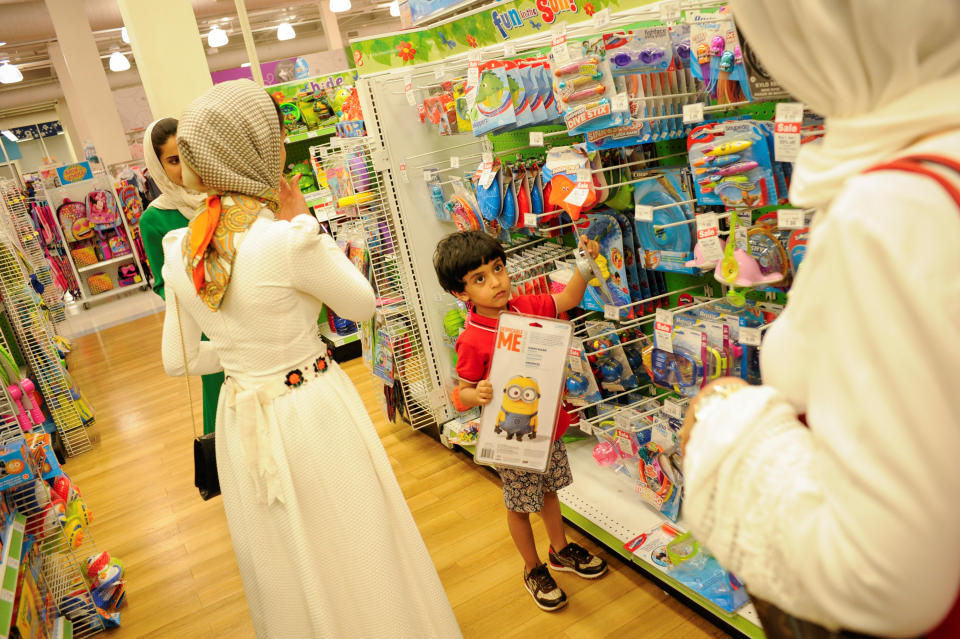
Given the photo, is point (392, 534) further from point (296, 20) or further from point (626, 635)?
point (296, 20)

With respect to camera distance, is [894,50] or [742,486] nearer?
[894,50]

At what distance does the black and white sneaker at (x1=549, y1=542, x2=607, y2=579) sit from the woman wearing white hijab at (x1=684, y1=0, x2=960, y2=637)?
188 centimetres

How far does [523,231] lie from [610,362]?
83 centimetres

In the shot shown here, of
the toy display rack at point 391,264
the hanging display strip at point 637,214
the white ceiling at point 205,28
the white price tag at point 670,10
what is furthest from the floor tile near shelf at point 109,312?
the white price tag at point 670,10

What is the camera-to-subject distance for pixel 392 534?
1.98 m

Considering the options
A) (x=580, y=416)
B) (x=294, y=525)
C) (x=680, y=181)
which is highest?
(x=680, y=181)

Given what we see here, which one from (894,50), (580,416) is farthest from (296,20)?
(894,50)

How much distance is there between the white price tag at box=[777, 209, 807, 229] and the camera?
1.59 meters

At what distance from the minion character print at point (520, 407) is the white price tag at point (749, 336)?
62cm

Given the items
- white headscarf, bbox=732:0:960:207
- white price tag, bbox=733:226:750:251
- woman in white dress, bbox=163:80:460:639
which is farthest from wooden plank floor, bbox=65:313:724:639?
white headscarf, bbox=732:0:960:207

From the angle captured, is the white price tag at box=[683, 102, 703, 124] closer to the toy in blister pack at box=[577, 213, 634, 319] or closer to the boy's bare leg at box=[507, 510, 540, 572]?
the toy in blister pack at box=[577, 213, 634, 319]

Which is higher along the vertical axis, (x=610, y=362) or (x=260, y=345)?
(x=260, y=345)

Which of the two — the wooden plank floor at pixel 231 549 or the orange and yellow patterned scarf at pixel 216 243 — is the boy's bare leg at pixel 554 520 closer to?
the wooden plank floor at pixel 231 549

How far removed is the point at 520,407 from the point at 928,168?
166cm
